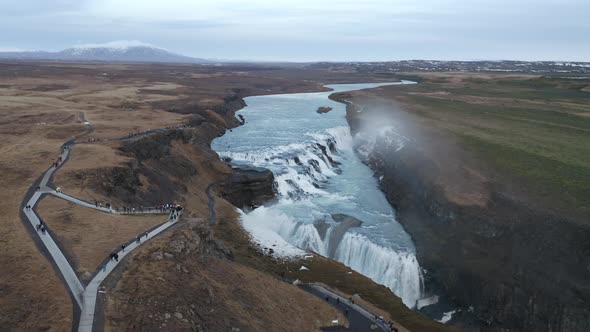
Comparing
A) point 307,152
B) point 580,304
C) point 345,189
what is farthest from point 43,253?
point 307,152

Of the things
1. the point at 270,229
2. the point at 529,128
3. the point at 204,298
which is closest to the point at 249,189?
the point at 270,229

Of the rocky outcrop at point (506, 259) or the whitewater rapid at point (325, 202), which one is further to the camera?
the whitewater rapid at point (325, 202)

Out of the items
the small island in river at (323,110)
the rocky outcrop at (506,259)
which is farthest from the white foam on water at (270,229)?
the small island in river at (323,110)

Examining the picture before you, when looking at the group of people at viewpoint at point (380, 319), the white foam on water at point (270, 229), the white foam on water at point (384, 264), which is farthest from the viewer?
the white foam on water at point (270, 229)

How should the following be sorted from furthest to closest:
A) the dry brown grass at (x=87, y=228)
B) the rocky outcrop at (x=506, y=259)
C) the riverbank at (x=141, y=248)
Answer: the rocky outcrop at (x=506, y=259) < the dry brown grass at (x=87, y=228) < the riverbank at (x=141, y=248)

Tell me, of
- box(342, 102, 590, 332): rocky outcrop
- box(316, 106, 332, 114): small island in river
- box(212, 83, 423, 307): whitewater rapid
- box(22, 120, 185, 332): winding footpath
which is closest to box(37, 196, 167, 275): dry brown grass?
box(22, 120, 185, 332): winding footpath

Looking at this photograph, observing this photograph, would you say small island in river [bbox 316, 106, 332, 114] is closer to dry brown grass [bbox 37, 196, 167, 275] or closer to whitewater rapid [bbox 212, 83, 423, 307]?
whitewater rapid [bbox 212, 83, 423, 307]

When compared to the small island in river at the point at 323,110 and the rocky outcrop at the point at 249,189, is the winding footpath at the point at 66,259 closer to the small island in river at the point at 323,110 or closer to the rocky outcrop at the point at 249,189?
the rocky outcrop at the point at 249,189
